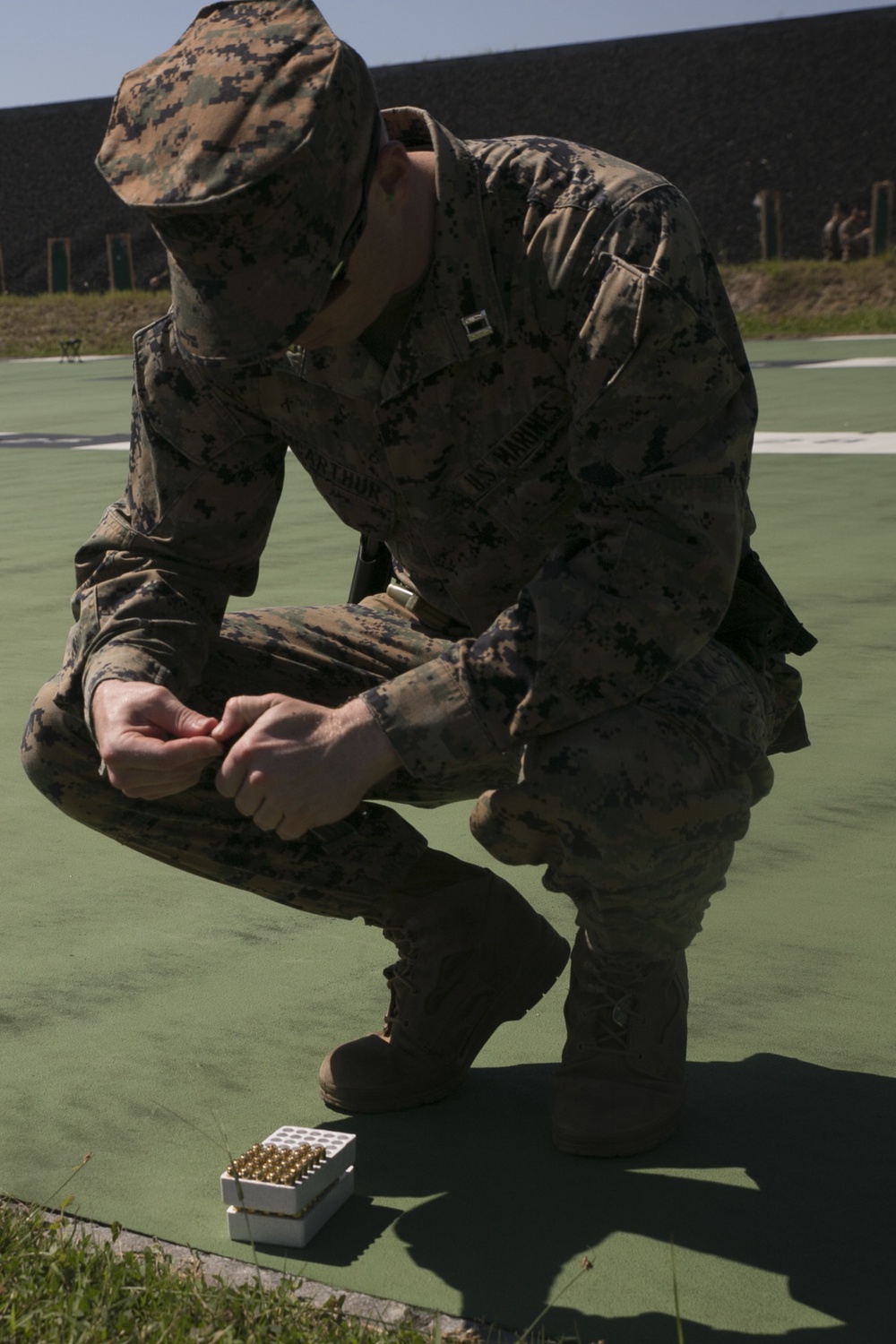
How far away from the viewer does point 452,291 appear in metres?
1.86

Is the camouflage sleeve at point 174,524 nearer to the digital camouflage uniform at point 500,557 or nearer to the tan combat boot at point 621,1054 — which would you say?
the digital camouflage uniform at point 500,557

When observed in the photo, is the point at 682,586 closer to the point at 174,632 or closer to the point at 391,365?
the point at 391,365

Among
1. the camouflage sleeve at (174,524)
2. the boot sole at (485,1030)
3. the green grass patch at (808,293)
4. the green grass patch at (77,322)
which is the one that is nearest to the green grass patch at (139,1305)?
the boot sole at (485,1030)

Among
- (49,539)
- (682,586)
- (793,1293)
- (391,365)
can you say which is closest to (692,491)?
(682,586)

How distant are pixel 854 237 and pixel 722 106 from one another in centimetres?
463

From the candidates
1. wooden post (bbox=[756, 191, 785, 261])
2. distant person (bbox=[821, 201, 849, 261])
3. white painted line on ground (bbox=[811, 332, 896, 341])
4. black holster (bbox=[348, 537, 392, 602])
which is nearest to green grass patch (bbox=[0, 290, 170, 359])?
white painted line on ground (bbox=[811, 332, 896, 341])

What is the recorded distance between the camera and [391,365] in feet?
6.26

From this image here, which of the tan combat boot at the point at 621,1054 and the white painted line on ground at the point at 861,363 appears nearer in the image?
the tan combat boot at the point at 621,1054

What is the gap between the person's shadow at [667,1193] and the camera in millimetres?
1577

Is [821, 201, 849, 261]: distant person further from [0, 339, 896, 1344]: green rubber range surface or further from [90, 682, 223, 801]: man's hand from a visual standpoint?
[90, 682, 223, 801]: man's hand

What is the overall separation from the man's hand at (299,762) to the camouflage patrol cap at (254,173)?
359 mm

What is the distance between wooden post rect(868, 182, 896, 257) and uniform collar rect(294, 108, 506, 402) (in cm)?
2644

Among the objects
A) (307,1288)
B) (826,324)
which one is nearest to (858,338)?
(826,324)

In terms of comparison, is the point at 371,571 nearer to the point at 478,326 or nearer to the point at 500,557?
the point at 500,557
